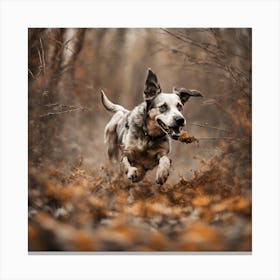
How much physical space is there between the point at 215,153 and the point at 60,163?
111 centimetres

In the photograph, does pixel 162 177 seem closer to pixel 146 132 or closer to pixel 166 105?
pixel 146 132

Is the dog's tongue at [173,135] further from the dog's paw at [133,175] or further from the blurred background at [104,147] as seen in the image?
the dog's paw at [133,175]

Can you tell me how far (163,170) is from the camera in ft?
9.11

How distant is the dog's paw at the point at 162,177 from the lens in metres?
2.78

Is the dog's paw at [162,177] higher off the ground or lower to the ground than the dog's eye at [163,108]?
lower

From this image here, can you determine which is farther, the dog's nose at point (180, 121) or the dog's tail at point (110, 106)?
the dog's tail at point (110, 106)

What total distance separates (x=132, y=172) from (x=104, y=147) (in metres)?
0.27

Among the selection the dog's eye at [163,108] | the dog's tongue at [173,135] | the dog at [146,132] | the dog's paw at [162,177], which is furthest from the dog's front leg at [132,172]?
the dog's eye at [163,108]

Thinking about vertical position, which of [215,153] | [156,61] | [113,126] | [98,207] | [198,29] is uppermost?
[198,29]

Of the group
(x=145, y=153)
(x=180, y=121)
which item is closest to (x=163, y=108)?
(x=180, y=121)

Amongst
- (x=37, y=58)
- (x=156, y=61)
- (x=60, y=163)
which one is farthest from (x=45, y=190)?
(x=156, y=61)

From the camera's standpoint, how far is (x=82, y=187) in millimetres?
2812

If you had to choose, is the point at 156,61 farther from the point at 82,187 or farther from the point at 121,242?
the point at 121,242

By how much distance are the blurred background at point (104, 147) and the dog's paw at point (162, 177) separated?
0.12 ft
